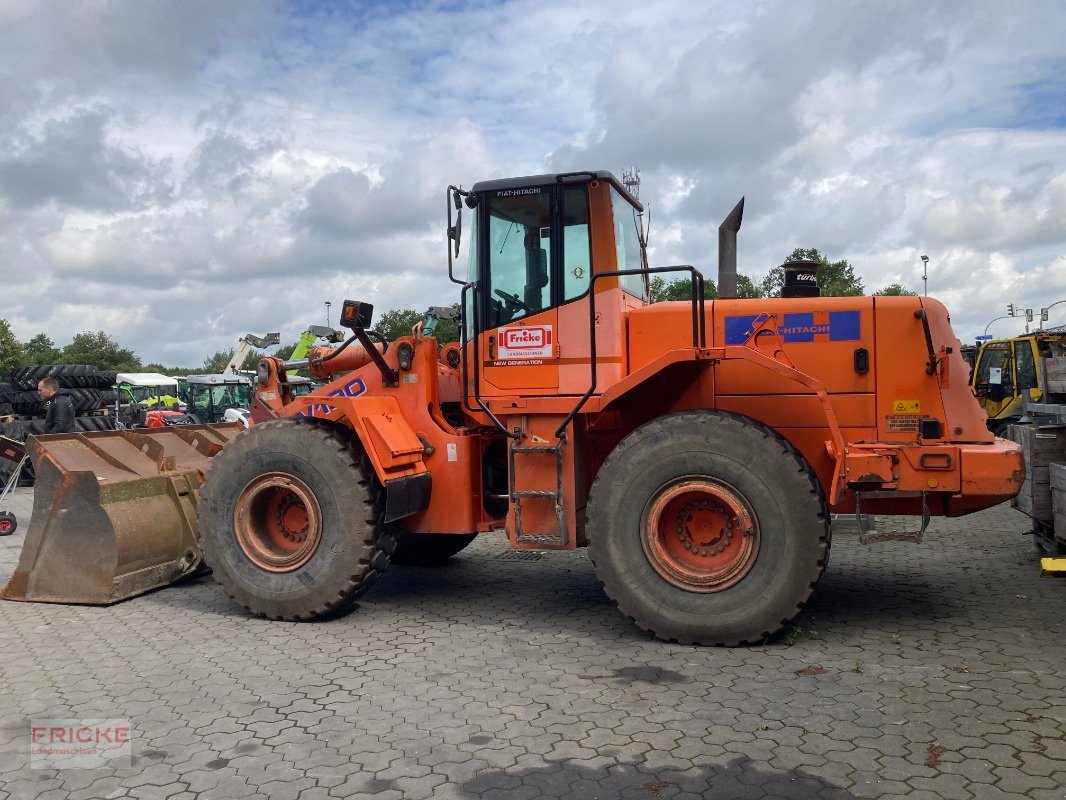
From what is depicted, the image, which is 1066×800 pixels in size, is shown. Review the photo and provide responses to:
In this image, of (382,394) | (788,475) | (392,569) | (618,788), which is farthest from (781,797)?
(392,569)

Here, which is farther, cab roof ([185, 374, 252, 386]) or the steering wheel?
cab roof ([185, 374, 252, 386])

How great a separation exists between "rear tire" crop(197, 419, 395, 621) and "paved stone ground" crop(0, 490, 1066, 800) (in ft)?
0.90

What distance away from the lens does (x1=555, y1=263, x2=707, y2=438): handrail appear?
20.1ft

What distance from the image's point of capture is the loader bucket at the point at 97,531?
23.0ft

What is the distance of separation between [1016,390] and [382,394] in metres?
12.9

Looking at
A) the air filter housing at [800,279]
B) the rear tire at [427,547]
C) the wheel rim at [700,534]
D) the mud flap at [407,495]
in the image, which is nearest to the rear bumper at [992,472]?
the wheel rim at [700,534]

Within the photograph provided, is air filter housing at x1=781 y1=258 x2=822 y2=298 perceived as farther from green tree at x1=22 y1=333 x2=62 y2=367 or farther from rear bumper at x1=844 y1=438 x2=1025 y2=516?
green tree at x1=22 y1=333 x2=62 y2=367

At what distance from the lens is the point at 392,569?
8492 mm

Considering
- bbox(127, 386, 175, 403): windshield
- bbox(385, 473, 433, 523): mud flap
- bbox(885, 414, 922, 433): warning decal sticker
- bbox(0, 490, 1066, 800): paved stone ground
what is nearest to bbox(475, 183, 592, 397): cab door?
bbox(385, 473, 433, 523): mud flap

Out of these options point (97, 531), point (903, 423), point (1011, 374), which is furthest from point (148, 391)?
point (903, 423)

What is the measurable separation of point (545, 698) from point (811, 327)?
3.14 metres

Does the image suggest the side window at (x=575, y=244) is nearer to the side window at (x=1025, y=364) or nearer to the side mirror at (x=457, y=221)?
the side mirror at (x=457, y=221)

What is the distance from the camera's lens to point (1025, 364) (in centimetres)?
1554

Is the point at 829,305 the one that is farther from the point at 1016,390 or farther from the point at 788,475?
the point at 1016,390
